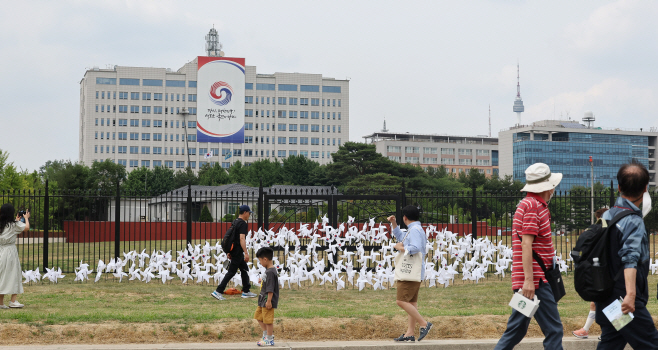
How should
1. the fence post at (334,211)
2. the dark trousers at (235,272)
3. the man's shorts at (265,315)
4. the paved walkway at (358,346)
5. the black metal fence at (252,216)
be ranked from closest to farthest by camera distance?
1. the paved walkway at (358,346)
2. the man's shorts at (265,315)
3. the dark trousers at (235,272)
4. the black metal fence at (252,216)
5. the fence post at (334,211)

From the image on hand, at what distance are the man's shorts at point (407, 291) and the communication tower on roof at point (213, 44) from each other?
133m

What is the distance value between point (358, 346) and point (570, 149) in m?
141

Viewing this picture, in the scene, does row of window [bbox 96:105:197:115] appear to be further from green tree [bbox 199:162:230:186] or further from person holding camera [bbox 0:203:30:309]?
person holding camera [bbox 0:203:30:309]

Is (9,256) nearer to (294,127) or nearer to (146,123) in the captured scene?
(146,123)

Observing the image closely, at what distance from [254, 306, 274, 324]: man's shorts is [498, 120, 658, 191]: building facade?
13245cm

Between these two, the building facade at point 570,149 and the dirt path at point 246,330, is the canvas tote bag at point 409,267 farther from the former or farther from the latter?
the building facade at point 570,149

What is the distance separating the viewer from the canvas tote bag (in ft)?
25.1

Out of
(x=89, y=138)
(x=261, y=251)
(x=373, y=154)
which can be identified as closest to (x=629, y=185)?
(x=261, y=251)

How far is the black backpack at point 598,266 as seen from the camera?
15.4 feet

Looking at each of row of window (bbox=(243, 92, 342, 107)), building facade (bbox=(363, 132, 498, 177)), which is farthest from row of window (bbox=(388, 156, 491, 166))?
row of window (bbox=(243, 92, 342, 107))

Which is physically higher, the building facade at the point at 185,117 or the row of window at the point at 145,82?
the row of window at the point at 145,82

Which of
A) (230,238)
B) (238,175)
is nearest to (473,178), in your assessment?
(238,175)

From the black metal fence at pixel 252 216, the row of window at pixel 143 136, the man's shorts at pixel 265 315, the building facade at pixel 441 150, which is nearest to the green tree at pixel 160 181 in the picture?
the row of window at pixel 143 136

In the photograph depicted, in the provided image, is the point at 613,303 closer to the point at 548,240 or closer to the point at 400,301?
the point at 548,240
